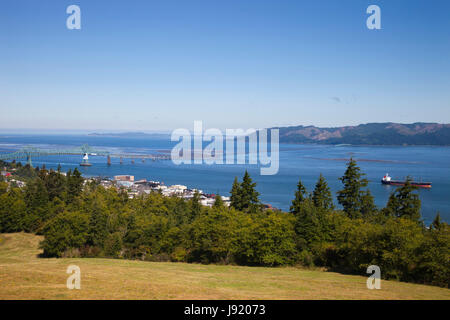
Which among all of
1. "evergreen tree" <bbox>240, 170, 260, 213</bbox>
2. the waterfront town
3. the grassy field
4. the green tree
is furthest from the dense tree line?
the waterfront town

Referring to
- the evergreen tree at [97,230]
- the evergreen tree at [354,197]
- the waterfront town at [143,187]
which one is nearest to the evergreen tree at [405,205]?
the evergreen tree at [354,197]

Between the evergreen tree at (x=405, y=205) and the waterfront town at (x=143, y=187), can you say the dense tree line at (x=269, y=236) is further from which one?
the waterfront town at (x=143, y=187)

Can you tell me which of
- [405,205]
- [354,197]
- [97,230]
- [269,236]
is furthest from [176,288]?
[354,197]

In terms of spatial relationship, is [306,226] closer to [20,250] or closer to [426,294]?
[426,294]

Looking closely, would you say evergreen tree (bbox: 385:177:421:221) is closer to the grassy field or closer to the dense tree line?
the dense tree line

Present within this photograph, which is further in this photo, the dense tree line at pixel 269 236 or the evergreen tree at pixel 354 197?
the evergreen tree at pixel 354 197

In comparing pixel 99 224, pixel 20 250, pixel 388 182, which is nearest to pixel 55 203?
pixel 20 250

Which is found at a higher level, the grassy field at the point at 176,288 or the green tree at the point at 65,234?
the grassy field at the point at 176,288

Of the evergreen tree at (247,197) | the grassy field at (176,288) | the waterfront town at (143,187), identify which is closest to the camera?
the grassy field at (176,288)
